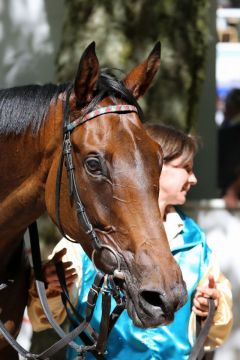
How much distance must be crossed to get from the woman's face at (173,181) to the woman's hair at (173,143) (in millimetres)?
24

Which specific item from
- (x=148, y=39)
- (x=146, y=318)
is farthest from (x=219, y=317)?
(x=148, y=39)

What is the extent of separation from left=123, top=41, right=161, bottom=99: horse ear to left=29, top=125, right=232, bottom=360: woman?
65 cm

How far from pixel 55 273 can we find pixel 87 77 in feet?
3.01

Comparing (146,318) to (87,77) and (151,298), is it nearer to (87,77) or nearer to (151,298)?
(151,298)

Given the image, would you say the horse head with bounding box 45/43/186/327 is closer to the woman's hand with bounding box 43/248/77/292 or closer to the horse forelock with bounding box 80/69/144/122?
the horse forelock with bounding box 80/69/144/122

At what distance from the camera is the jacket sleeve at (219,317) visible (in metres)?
3.08

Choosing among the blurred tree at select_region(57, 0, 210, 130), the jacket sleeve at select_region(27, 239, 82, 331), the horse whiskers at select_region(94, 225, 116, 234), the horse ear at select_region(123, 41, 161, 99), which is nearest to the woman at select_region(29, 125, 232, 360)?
the jacket sleeve at select_region(27, 239, 82, 331)

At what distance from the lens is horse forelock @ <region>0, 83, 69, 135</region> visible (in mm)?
2705

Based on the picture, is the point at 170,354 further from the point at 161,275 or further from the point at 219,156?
the point at 219,156

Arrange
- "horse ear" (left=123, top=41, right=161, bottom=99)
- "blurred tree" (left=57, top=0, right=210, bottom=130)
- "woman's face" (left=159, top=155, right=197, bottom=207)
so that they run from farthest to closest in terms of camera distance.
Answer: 1. "blurred tree" (left=57, top=0, right=210, bottom=130)
2. "woman's face" (left=159, top=155, right=197, bottom=207)
3. "horse ear" (left=123, top=41, right=161, bottom=99)

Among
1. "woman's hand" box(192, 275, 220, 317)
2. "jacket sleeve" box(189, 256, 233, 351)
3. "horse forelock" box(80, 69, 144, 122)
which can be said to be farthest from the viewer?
"jacket sleeve" box(189, 256, 233, 351)

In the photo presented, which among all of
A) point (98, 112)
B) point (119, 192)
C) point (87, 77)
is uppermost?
point (87, 77)

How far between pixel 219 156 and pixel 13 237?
2.96 metres

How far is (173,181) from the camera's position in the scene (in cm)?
329
